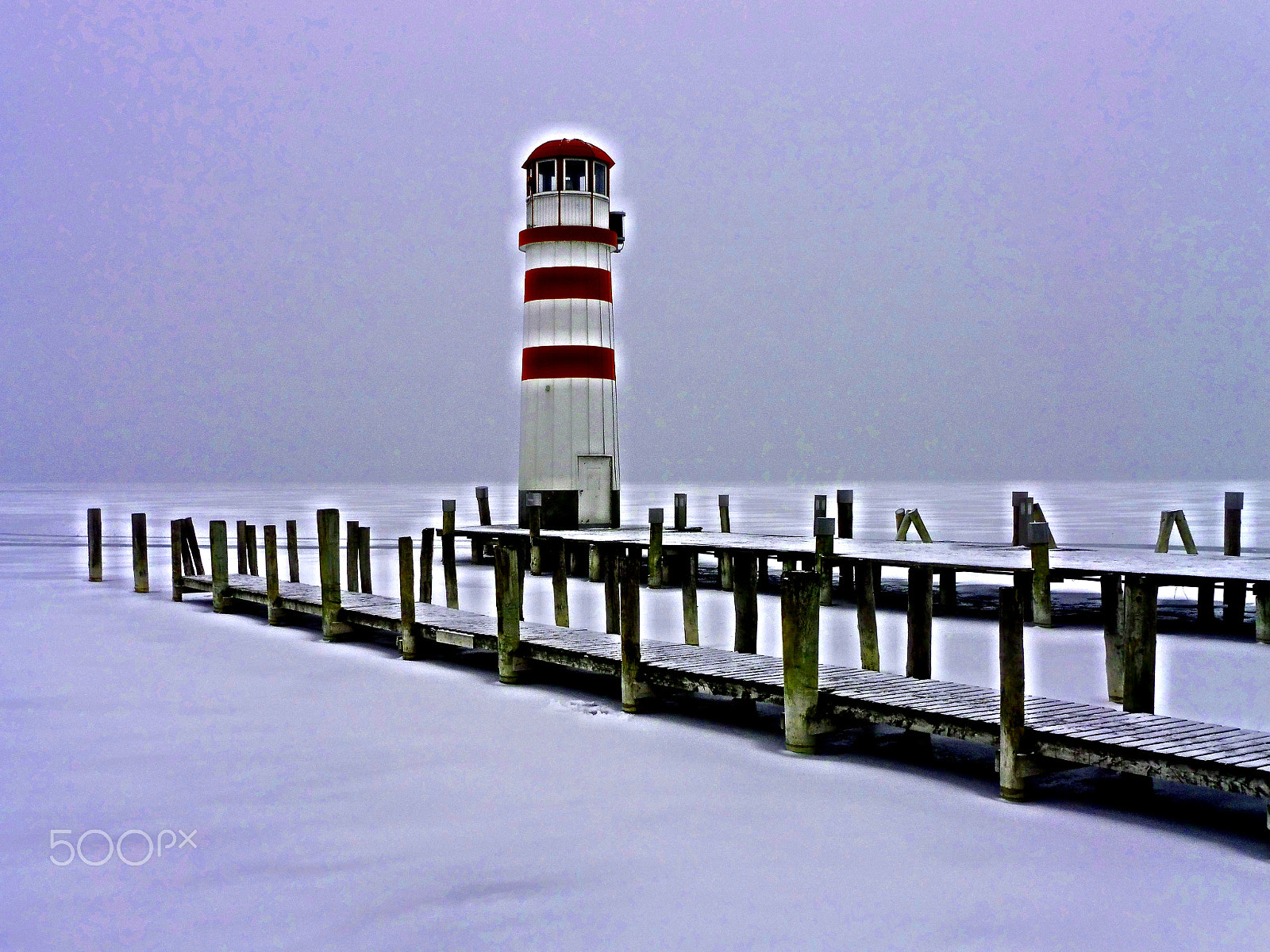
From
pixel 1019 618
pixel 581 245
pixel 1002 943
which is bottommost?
pixel 1002 943

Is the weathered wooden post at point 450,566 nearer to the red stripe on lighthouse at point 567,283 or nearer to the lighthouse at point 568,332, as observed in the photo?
the lighthouse at point 568,332

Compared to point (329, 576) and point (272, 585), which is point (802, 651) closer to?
point (329, 576)

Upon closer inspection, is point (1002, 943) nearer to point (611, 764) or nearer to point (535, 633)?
point (611, 764)

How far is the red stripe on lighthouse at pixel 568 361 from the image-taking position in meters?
21.4

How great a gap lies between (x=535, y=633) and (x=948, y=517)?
38.5 meters

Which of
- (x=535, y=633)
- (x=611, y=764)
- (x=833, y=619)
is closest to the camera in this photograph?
(x=611, y=764)

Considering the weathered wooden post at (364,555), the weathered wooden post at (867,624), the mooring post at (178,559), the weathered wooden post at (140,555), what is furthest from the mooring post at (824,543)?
the weathered wooden post at (140,555)

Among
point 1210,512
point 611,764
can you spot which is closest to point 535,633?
Result: point 611,764

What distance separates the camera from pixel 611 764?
28.4 feet

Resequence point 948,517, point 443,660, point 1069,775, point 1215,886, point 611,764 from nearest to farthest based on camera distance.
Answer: point 1215,886, point 1069,775, point 611,764, point 443,660, point 948,517

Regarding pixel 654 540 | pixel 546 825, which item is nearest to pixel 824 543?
pixel 654 540

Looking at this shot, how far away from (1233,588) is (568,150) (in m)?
13.1

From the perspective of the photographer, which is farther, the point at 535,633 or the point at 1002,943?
the point at 535,633

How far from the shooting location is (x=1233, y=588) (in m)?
15.4
